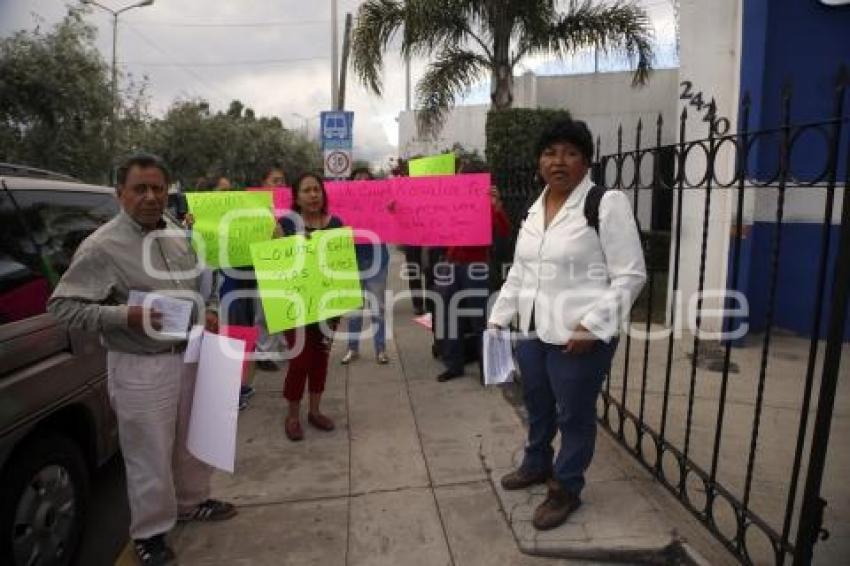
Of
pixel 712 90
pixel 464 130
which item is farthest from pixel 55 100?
pixel 464 130

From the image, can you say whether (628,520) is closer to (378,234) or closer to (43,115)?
(378,234)

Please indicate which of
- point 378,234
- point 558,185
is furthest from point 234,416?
point 378,234

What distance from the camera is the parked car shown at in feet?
8.64

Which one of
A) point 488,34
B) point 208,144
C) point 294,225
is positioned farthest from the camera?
point 208,144

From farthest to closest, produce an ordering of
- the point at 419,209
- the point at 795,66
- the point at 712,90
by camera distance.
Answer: the point at 712,90, the point at 795,66, the point at 419,209

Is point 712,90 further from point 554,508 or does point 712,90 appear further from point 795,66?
point 554,508

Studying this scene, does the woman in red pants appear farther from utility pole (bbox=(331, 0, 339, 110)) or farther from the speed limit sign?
utility pole (bbox=(331, 0, 339, 110))

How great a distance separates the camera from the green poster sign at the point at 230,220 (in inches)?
196

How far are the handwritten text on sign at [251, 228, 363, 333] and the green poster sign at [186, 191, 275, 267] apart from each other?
1063 mm

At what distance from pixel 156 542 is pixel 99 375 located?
35.3 inches

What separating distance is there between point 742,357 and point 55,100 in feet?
38.2

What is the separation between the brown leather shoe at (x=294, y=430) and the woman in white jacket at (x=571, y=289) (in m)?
1.86

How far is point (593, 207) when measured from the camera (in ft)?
9.26

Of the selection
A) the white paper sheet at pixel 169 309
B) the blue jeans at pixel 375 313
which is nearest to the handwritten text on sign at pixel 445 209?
the blue jeans at pixel 375 313
